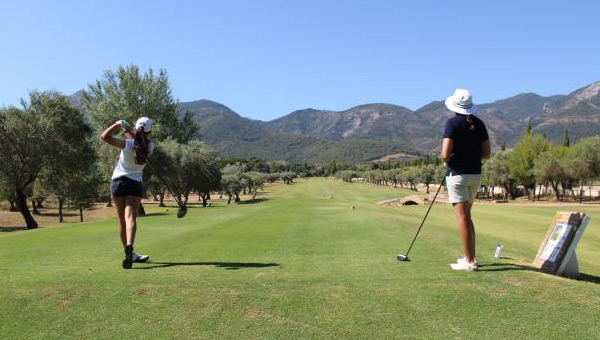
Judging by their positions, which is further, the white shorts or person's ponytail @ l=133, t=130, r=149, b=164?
person's ponytail @ l=133, t=130, r=149, b=164

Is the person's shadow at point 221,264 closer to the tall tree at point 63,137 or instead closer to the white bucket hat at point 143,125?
the white bucket hat at point 143,125

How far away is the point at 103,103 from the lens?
52312mm

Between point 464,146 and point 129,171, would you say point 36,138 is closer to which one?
point 129,171

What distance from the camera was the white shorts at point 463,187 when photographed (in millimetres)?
7902

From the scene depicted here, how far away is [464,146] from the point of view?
792cm

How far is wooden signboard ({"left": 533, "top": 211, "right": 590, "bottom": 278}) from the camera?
7910 mm

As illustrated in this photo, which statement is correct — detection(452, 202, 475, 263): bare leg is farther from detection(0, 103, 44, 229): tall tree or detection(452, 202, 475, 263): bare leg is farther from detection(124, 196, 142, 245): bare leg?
detection(0, 103, 44, 229): tall tree

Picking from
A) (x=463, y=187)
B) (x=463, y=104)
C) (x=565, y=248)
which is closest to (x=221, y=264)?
(x=463, y=187)

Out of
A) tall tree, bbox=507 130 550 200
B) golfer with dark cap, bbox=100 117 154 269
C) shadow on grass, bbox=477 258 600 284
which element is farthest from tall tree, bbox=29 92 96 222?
tall tree, bbox=507 130 550 200

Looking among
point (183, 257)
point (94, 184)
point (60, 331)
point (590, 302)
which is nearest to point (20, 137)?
point (94, 184)

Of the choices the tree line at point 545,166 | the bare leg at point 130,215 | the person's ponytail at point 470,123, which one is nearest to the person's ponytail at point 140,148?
the bare leg at point 130,215

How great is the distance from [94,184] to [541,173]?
242 ft

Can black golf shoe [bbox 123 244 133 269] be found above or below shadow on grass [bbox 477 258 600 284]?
above

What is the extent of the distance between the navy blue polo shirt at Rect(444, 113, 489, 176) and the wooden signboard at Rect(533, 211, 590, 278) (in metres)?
2.00
